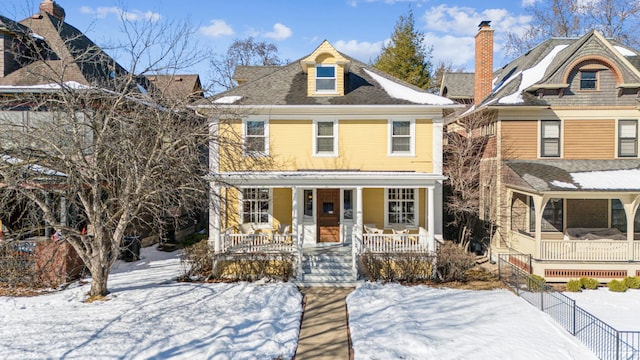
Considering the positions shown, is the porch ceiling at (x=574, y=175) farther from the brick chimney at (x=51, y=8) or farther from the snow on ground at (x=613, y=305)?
the brick chimney at (x=51, y=8)

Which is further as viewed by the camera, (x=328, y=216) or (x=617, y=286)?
(x=328, y=216)

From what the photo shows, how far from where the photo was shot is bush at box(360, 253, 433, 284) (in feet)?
39.9

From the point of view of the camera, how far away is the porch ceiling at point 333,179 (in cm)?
1266

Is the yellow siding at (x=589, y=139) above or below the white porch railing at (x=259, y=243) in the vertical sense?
above

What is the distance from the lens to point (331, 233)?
1475 centimetres

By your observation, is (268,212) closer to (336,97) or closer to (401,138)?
(336,97)

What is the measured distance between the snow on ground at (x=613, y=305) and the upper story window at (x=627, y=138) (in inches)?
230

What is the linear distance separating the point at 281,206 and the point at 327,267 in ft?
10.6

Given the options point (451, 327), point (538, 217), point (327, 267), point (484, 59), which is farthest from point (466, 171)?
point (451, 327)

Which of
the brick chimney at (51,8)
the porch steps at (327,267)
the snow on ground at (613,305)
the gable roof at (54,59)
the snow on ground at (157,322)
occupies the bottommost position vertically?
the snow on ground at (613,305)

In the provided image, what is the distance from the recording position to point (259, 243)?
1310 centimetres

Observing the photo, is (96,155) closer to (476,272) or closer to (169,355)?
(169,355)

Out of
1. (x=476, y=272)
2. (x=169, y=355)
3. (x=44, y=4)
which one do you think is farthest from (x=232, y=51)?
(x=169, y=355)

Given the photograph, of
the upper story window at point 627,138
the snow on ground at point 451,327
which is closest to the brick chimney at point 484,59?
the upper story window at point 627,138
